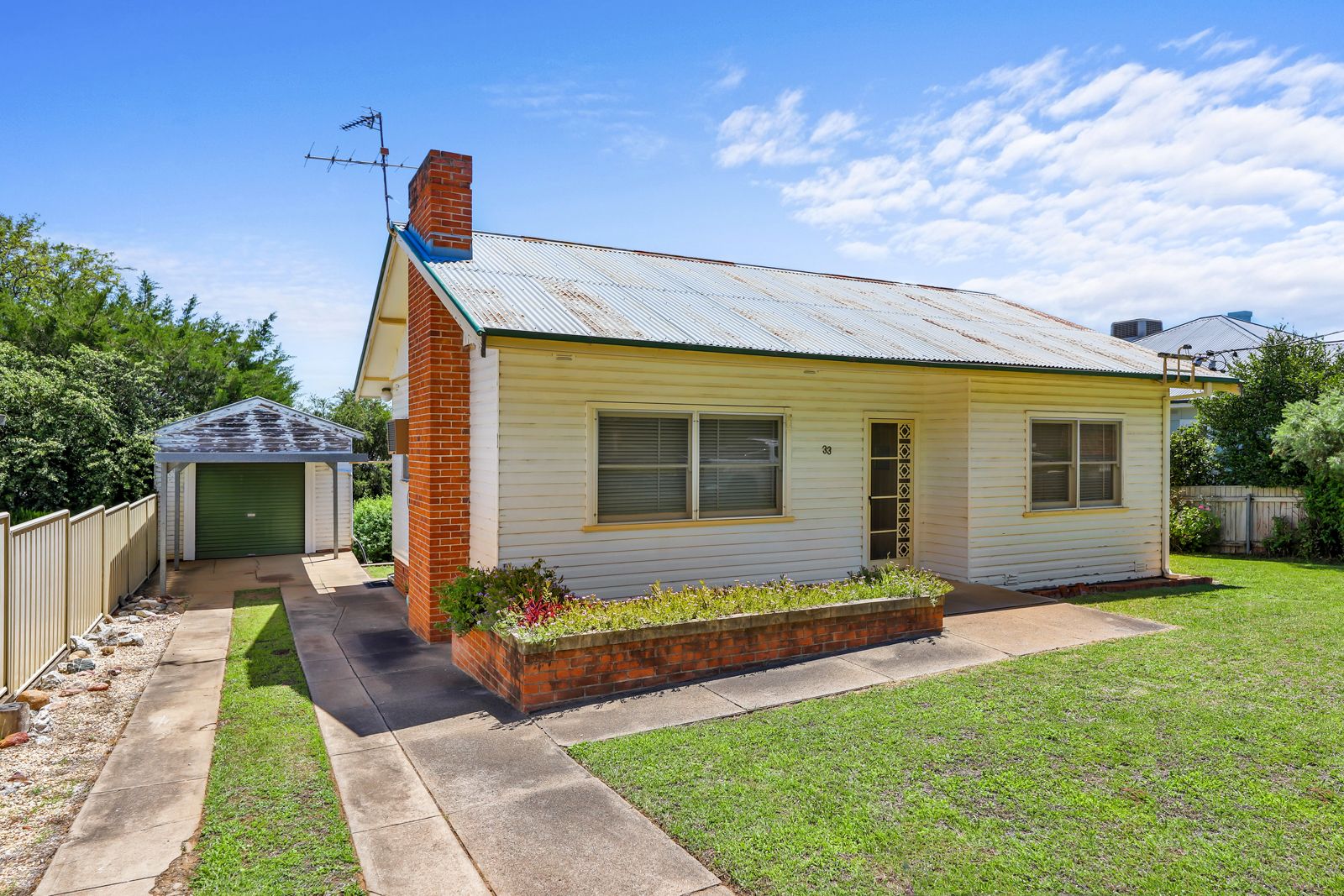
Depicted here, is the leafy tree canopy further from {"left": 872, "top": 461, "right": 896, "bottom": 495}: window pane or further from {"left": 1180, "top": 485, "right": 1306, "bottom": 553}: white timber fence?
{"left": 1180, "top": 485, "right": 1306, "bottom": 553}: white timber fence

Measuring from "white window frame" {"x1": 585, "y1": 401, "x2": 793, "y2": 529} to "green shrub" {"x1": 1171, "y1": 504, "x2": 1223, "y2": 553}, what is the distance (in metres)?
10.3

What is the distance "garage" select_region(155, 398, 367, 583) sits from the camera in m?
13.9

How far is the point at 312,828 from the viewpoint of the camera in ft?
13.1

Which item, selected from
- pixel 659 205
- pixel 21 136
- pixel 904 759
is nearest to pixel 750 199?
pixel 659 205

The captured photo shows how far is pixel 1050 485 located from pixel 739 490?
4.96 meters

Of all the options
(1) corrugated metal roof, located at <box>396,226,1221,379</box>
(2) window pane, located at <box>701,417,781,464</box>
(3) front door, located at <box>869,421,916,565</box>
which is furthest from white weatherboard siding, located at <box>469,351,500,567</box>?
(3) front door, located at <box>869,421,916,565</box>

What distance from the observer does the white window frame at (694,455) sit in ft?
26.2

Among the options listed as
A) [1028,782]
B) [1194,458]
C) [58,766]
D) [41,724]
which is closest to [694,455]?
[1028,782]

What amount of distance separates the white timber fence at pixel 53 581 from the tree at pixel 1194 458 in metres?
18.5

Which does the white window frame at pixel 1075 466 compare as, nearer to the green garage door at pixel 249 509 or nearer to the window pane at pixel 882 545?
the window pane at pixel 882 545

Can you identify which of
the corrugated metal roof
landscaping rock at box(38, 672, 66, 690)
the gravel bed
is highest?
the corrugated metal roof

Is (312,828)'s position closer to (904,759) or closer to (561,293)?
(904,759)

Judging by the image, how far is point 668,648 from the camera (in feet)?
21.0

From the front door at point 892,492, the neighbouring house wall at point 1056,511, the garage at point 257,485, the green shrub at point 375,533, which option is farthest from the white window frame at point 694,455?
the green shrub at point 375,533
